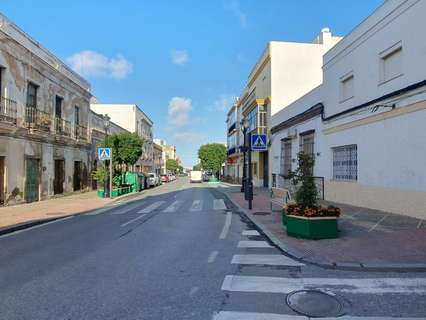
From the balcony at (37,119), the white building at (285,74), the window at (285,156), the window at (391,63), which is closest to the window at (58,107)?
the balcony at (37,119)

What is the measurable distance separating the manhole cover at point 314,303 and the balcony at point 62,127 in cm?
2037

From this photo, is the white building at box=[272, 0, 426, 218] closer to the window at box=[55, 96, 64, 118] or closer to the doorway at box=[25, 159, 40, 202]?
the doorway at box=[25, 159, 40, 202]

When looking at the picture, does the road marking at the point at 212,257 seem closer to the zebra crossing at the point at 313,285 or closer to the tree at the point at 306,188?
the zebra crossing at the point at 313,285

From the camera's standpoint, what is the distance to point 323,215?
27.0 ft

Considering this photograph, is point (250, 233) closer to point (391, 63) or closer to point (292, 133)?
point (391, 63)

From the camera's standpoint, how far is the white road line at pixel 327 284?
4.93 meters

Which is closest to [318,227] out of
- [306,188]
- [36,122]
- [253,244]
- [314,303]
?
[306,188]

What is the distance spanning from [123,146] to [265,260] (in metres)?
20.3

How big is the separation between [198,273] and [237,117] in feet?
145

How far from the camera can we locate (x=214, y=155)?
74688 mm

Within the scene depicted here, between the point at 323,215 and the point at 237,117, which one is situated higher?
the point at 237,117

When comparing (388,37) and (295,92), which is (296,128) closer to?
(295,92)

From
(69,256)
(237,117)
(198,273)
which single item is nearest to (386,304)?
(198,273)

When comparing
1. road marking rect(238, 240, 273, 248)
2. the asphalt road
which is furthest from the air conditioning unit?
road marking rect(238, 240, 273, 248)
